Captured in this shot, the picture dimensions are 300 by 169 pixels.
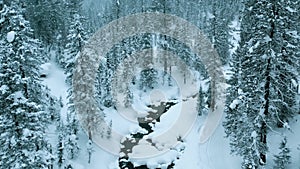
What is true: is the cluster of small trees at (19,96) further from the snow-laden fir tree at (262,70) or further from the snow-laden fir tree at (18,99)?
the snow-laden fir tree at (262,70)

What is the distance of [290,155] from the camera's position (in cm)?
2181

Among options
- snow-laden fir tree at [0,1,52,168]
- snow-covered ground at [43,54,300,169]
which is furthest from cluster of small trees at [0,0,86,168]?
snow-covered ground at [43,54,300,169]

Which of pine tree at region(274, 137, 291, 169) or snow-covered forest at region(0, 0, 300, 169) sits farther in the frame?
pine tree at region(274, 137, 291, 169)

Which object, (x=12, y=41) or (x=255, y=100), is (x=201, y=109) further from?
(x=12, y=41)

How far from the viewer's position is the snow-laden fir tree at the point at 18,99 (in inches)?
579

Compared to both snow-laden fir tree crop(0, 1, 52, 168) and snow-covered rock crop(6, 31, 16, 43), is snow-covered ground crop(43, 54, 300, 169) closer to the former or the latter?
snow-laden fir tree crop(0, 1, 52, 168)

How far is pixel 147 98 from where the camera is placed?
4859 cm

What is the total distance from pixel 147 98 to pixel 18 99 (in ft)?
113

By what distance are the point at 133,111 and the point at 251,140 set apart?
25.7 meters

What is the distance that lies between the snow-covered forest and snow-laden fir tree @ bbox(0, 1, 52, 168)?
5 cm

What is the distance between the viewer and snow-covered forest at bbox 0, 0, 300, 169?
1526 cm

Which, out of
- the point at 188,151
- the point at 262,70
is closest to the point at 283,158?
the point at 262,70

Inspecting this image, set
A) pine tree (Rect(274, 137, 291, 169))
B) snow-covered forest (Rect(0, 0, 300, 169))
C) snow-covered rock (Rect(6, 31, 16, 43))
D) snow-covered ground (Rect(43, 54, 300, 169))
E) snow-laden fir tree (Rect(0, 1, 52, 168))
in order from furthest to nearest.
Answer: snow-covered ground (Rect(43, 54, 300, 169)), pine tree (Rect(274, 137, 291, 169)), snow-covered forest (Rect(0, 0, 300, 169)), snow-laden fir tree (Rect(0, 1, 52, 168)), snow-covered rock (Rect(6, 31, 16, 43))

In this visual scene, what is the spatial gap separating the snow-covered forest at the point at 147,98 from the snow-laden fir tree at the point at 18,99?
5cm
